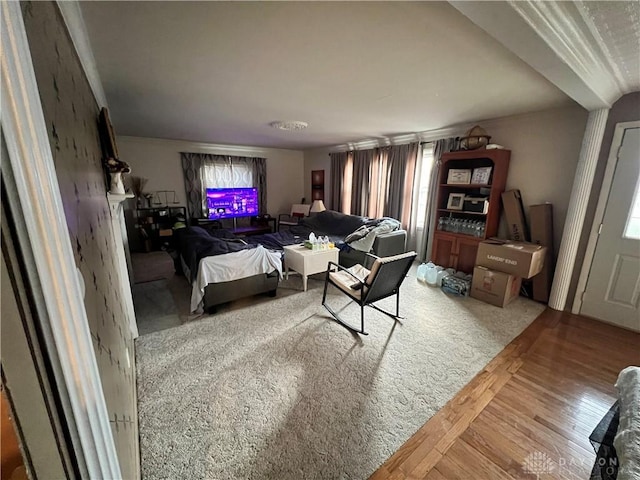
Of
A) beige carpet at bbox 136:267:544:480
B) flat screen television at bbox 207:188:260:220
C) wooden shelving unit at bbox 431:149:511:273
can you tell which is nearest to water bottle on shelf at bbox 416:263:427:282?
wooden shelving unit at bbox 431:149:511:273

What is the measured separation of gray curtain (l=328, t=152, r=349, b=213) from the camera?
564cm

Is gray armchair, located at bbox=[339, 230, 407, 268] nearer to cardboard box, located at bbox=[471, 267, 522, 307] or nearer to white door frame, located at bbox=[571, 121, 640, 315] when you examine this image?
cardboard box, located at bbox=[471, 267, 522, 307]

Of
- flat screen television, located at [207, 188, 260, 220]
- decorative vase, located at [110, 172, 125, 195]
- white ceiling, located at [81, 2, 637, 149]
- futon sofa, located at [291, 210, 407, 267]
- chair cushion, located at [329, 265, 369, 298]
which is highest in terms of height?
white ceiling, located at [81, 2, 637, 149]

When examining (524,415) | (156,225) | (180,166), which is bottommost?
(524,415)

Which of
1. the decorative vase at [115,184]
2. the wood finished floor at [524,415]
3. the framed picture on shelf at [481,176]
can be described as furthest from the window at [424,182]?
the decorative vase at [115,184]

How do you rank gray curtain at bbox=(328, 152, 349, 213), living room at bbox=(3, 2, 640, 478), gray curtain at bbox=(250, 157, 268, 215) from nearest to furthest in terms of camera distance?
living room at bbox=(3, 2, 640, 478)
gray curtain at bbox=(328, 152, 349, 213)
gray curtain at bbox=(250, 157, 268, 215)

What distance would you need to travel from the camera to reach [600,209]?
8.41 ft

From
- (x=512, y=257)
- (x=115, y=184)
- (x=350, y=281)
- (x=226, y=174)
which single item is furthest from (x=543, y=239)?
(x=226, y=174)

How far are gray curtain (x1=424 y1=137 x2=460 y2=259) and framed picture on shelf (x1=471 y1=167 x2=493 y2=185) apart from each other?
53cm

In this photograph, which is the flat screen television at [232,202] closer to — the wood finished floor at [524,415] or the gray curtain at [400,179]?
the gray curtain at [400,179]

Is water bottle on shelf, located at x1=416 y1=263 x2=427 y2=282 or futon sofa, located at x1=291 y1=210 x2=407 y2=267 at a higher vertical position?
futon sofa, located at x1=291 y1=210 x2=407 y2=267

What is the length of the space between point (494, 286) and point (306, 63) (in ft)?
9.88

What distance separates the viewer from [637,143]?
2316 mm

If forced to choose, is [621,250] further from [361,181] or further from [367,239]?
[361,181]
